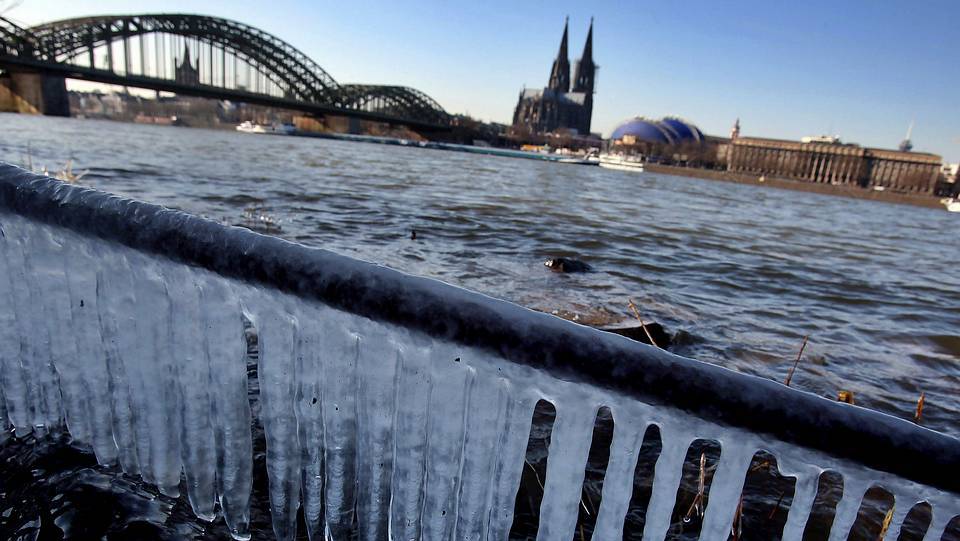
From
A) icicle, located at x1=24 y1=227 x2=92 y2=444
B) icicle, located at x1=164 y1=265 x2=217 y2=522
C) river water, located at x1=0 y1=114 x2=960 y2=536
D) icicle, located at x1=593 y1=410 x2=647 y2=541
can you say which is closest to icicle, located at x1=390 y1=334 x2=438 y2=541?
icicle, located at x1=593 y1=410 x2=647 y2=541

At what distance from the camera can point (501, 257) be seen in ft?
28.3

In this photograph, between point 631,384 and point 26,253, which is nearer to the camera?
point 631,384

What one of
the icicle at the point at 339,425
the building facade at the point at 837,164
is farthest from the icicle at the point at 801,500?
the building facade at the point at 837,164

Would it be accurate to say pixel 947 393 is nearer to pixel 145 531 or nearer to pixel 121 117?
pixel 145 531

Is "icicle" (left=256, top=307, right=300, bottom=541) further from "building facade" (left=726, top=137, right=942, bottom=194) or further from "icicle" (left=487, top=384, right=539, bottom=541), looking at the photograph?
"building facade" (left=726, top=137, right=942, bottom=194)

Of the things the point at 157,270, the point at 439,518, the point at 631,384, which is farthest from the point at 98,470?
the point at 631,384

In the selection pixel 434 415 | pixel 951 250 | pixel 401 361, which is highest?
pixel 401 361

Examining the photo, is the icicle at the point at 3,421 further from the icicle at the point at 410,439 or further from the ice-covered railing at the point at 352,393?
the icicle at the point at 410,439

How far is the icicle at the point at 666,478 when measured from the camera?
117 cm

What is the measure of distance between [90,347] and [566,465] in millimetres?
1536

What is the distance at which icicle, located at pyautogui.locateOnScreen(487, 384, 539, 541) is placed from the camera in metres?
1.27

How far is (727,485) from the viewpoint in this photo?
46.9 inches

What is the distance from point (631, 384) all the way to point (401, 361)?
547mm

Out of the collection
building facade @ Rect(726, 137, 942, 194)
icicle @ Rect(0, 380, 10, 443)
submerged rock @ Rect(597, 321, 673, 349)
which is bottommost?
submerged rock @ Rect(597, 321, 673, 349)
